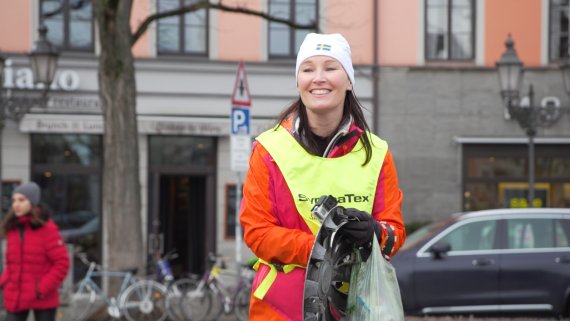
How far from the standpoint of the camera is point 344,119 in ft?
12.3

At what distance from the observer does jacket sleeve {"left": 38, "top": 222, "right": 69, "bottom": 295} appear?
8.09m

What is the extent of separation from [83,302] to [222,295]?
1813 millimetres

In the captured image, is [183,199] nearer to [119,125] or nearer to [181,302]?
[181,302]

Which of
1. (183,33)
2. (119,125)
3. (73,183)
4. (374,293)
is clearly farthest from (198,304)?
(374,293)

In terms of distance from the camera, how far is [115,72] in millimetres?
12523

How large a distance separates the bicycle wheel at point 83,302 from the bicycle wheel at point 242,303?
5.94 ft

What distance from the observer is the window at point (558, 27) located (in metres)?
21.0

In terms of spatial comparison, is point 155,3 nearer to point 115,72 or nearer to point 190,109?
point 190,109

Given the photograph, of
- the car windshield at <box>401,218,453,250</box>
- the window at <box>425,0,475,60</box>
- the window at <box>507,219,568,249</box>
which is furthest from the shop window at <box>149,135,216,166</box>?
the window at <box>507,219,568,249</box>

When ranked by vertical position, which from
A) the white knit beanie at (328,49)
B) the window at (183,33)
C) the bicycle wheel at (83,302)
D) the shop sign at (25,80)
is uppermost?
the window at (183,33)

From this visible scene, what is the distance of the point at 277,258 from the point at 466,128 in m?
17.9

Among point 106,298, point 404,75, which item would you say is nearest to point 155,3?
point 404,75

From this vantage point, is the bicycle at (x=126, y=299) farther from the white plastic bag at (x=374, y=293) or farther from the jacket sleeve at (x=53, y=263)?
the white plastic bag at (x=374, y=293)

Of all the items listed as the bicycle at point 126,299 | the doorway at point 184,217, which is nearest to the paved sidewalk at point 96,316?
the bicycle at point 126,299
